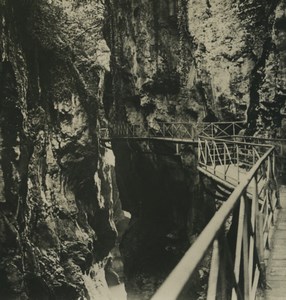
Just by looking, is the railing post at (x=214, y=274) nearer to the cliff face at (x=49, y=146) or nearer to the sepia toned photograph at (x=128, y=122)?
the sepia toned photograph at (x=128, y=122)

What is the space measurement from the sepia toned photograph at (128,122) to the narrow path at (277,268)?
17.8 ft

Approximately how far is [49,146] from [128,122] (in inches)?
185

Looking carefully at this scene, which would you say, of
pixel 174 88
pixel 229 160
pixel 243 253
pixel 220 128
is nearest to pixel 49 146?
pixel 174 88

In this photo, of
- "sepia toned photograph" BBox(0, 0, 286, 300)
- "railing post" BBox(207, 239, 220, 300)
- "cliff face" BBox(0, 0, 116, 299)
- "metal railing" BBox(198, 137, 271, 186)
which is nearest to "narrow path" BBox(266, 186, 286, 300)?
"railing post" BBox(207, 239, 220, 300)

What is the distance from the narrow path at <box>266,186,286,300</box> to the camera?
3.22m

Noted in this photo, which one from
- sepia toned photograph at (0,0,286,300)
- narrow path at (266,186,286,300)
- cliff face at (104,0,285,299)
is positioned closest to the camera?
narrow path at (266,186,286,300)

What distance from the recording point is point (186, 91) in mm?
17938

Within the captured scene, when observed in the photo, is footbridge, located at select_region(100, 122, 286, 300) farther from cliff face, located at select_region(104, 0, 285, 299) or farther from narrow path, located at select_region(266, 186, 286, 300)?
cliff face, located at select_region(104, 0, 285, 299)

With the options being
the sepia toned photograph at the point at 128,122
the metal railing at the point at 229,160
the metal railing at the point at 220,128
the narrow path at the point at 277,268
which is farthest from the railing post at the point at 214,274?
the metal railing at the point at 220,128

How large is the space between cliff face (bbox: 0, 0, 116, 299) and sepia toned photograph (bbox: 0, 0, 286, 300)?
51mm

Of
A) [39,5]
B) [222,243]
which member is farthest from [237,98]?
[222,243]

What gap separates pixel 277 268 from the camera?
3664 mm

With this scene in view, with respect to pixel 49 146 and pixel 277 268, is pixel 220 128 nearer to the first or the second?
pixel 49 146

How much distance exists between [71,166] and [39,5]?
6.28 meters
